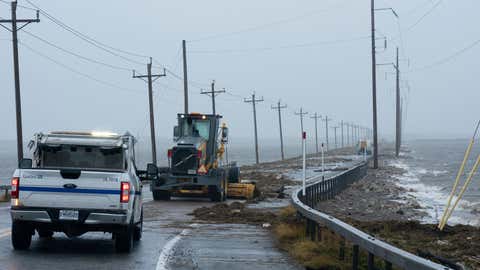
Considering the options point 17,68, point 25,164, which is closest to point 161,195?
point 17,68

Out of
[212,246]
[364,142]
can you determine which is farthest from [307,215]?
[364,142]

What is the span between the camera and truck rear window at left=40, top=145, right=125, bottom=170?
14641 millimetres

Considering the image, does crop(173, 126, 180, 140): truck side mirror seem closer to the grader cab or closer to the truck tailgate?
the grader cab

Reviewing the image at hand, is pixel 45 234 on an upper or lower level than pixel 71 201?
lower

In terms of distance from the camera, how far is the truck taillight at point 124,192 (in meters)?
13.9

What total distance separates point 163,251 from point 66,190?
240cm

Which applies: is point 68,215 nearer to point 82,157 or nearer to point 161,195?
point 82,157

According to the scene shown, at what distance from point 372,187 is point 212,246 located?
30.8 metres

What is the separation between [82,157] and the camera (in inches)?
577

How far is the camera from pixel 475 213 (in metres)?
33.8

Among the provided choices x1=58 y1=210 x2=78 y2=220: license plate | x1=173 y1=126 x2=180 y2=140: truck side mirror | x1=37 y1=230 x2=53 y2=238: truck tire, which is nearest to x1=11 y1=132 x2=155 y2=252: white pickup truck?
x1=58 y1=210 x2=78 y2=220: license plate

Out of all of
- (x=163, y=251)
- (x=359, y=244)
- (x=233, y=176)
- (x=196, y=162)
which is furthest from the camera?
(x=233, y=176)

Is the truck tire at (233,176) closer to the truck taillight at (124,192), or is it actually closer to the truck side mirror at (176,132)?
the truck side mirror at (176,132)

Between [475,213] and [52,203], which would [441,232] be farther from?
[475,213]
